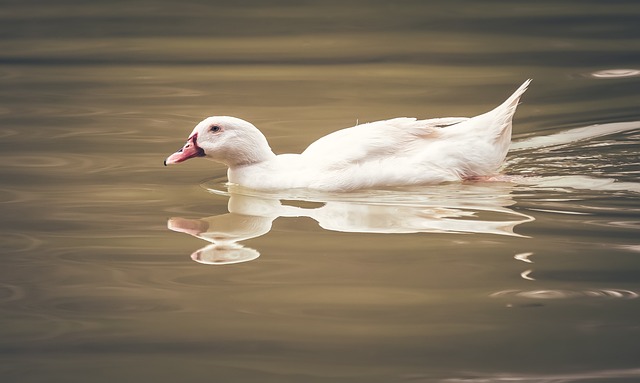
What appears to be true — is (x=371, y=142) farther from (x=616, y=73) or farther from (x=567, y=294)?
(x=616, y=73)

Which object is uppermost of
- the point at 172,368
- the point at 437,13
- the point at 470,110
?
the point at 437,13

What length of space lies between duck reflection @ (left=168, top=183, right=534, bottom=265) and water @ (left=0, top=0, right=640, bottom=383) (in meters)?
0.02

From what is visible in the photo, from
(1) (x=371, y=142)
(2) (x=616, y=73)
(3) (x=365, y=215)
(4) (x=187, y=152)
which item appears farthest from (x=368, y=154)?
(2) (x=616, y=73)

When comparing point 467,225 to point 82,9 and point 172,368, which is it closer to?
point 172,368

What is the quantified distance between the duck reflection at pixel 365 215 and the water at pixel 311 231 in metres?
0.02

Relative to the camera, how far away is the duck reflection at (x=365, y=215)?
259 inches

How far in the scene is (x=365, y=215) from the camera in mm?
7016

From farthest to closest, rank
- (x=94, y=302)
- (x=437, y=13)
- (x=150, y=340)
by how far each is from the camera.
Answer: (x=437, y=13)
(x=94, y=302)
(x=150, y=340)

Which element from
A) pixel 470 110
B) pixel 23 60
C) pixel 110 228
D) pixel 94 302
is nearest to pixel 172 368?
pixel 94 302

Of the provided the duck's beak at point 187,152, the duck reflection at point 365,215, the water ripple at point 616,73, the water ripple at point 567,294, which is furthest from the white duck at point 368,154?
the water ripple at point 616,73

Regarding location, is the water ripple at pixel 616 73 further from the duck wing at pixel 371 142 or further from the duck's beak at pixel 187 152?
the duck's beak at pixel 187 152

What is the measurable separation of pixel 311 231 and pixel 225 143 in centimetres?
144

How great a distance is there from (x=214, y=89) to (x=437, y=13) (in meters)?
4.74

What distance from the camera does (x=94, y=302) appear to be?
5531 mm
